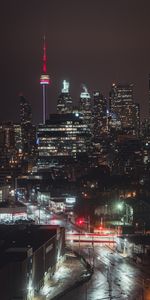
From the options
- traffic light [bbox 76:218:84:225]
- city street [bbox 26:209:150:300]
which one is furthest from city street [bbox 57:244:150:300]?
traffic light [bbox 76:218:84:225]

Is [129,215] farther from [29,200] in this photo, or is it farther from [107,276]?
[29,200]

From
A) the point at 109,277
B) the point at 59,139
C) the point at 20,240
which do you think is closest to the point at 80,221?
the point at 20,240

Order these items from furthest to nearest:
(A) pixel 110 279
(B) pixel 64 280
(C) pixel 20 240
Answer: (C) pixel 20 240
(A) pixel 110 279
(B) pixel 64 280

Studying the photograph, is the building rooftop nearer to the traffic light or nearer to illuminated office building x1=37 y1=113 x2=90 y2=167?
the traffic light

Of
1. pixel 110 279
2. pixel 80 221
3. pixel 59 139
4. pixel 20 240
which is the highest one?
pixel 59 139

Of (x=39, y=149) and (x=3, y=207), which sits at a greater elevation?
(x=39, y=149)

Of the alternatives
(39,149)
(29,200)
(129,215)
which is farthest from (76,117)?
(129,215)

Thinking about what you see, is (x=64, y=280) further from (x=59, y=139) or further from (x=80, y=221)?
(x=59, y=139)

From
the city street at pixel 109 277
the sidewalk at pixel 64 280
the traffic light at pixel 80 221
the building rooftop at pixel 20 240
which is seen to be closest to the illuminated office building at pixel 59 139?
the traffic light at pixel 80 221
